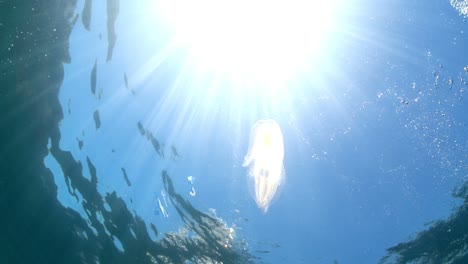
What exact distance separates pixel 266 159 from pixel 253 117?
3.40 feet

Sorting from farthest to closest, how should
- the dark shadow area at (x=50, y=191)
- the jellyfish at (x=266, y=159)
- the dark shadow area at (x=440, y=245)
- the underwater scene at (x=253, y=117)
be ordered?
the dark shadow area at (x=440, y=245), the dark shadow area at (x=50, y=191), the jellyfish at (x=266, y=159), the underwater scene at (x=253, y=117)

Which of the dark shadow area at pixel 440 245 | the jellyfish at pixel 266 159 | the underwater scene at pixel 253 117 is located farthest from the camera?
the dark shadow area at pixel 440 245

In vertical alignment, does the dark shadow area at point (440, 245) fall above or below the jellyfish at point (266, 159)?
above

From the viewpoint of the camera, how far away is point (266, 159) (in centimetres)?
851

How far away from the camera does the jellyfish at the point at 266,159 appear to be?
834 cm

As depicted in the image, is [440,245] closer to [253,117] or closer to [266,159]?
[266,159]

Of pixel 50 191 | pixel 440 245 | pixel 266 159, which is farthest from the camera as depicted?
pixel 440 245

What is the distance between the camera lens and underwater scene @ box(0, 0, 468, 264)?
7.73m

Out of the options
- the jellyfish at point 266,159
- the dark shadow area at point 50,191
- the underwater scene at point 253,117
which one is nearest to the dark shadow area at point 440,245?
the underwater scene at point 253,117

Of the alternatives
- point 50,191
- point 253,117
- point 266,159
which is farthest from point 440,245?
point 50,191

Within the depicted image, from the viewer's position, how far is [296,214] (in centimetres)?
1020

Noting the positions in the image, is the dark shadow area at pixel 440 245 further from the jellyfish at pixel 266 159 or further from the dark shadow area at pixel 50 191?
the jellyfish at pixel 266 159

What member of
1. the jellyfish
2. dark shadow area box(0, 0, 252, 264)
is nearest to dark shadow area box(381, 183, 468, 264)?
dark shadow area box(0, 0, 252, 264)

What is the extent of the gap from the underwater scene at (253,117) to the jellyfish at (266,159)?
4 centimetres
